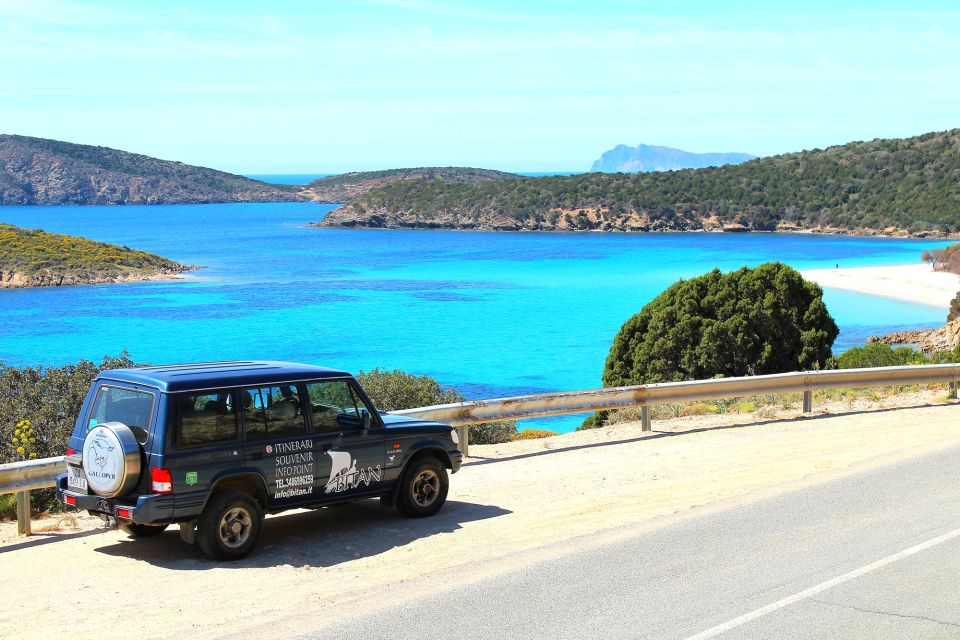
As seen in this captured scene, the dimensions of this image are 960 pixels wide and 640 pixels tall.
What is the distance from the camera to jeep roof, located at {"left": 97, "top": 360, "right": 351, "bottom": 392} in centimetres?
816

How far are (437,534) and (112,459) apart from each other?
2910 mm

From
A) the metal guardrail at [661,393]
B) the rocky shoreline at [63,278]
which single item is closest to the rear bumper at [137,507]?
the metal guardrail at [661,393]

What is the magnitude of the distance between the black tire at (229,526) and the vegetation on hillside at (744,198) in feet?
444

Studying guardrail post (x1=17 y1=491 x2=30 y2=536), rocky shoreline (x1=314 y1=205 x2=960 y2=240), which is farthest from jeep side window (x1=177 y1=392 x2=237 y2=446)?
rocky shoreline (x1=314 y1=205 x2=960 y2=240)

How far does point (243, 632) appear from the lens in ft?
22.2

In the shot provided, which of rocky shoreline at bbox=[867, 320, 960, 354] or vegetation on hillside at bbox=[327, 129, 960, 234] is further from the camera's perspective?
vegetation on hillside at bbox=[327, 129, 960, 234]

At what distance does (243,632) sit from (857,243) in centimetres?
13282

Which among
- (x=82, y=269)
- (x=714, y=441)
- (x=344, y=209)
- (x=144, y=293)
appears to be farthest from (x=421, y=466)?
(x=344, y=209)

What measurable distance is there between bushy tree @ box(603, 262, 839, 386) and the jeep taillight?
70.6 feet

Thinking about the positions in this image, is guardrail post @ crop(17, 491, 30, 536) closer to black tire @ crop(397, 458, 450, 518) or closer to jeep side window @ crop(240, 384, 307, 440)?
jeep side window @ crop(240, 384, 307, 440)

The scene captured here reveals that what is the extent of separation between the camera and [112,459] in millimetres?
8031

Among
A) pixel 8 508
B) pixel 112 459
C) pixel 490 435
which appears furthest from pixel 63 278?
pixel 112 459

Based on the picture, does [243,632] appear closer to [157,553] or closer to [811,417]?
[157,553]

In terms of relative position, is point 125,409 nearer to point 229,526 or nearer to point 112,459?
point 112,459
